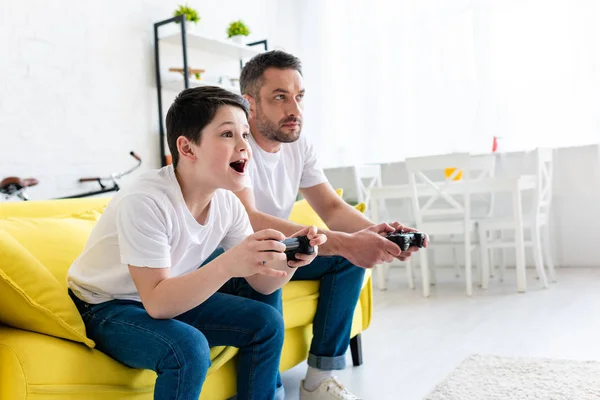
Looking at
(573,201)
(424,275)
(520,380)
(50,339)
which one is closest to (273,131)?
(50,339)

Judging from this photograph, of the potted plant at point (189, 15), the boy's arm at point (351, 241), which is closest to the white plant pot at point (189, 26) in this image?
the potted plant at point (189, 15)

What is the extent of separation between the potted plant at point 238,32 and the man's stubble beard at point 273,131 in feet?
8.48

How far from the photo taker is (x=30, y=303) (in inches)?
41.9

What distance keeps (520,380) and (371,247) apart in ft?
2.16

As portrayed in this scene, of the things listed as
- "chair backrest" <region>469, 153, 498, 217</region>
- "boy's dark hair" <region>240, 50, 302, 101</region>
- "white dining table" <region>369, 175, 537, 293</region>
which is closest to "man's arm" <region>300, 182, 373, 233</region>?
"boy's dark hair" <region>240, 50, 302, 101</region>

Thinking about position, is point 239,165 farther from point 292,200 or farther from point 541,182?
point 541,182

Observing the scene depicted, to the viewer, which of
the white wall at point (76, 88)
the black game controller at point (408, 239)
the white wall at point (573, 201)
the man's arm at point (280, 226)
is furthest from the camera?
the white wall at point (573, 201)

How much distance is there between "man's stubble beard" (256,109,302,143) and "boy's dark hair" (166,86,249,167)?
476 millimetres

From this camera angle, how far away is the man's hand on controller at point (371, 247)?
148 cm

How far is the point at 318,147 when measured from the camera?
16.3 feet

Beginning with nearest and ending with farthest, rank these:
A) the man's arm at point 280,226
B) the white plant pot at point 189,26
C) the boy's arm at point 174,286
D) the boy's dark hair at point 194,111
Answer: the boy's arm at point 174,286 → the boy's dark hair at point 194,111 → the man's arm at point 280,226 → the white plant pot at point 189,26

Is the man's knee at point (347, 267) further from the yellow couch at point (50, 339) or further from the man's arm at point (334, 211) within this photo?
the yellow couch at point (50, 339)

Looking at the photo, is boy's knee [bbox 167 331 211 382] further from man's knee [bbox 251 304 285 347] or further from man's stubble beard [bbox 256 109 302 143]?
man's stubble beard [bbox 256 109 302 143]

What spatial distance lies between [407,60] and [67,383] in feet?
13.2
